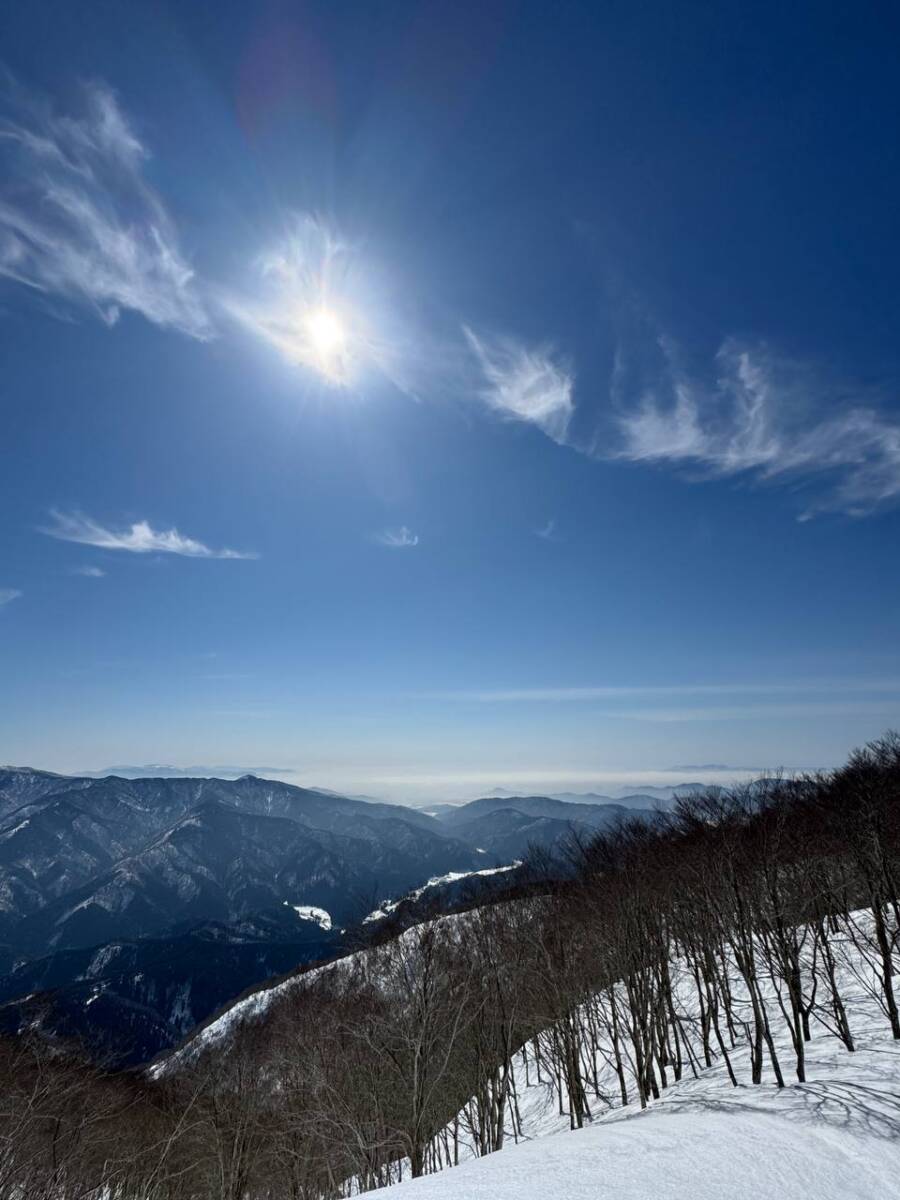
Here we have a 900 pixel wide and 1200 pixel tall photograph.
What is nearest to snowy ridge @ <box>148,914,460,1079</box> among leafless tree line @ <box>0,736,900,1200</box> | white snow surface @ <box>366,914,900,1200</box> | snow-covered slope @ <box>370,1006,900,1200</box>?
leafless tree line @ <box>0,736,900,1200</box>

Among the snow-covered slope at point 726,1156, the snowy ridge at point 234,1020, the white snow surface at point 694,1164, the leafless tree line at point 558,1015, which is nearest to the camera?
the white snow surface at point 694,1164

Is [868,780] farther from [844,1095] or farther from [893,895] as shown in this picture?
[844,1095]

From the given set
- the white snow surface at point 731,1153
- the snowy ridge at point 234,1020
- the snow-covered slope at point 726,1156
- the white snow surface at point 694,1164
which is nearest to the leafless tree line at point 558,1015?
the white snow surface at point 731,1153

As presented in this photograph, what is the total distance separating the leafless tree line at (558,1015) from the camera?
21.8m

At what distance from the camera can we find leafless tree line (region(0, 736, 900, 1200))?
21.8m

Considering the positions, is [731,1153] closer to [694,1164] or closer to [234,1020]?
[694,1164]

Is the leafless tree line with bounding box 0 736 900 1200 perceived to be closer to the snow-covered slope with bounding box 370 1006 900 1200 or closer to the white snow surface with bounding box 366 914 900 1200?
the white snow surface with bounding box 366 914 900 1200

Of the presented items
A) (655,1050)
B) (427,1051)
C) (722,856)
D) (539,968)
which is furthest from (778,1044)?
(427,1051)

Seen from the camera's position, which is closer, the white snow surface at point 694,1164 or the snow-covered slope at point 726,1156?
the white snow surface at point 694,1164

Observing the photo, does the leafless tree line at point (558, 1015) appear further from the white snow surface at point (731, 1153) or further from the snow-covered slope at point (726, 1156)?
the snow-covered slope at point (726, 1156)

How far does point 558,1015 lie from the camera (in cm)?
2872

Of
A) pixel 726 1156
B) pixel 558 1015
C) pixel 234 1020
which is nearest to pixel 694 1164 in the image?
pixel 726 1156

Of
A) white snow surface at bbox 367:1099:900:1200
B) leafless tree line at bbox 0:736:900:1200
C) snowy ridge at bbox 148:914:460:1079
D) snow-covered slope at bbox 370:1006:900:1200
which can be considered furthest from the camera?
snowy ridge at bbox 148:914:460:1079

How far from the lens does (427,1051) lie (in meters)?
24.6
